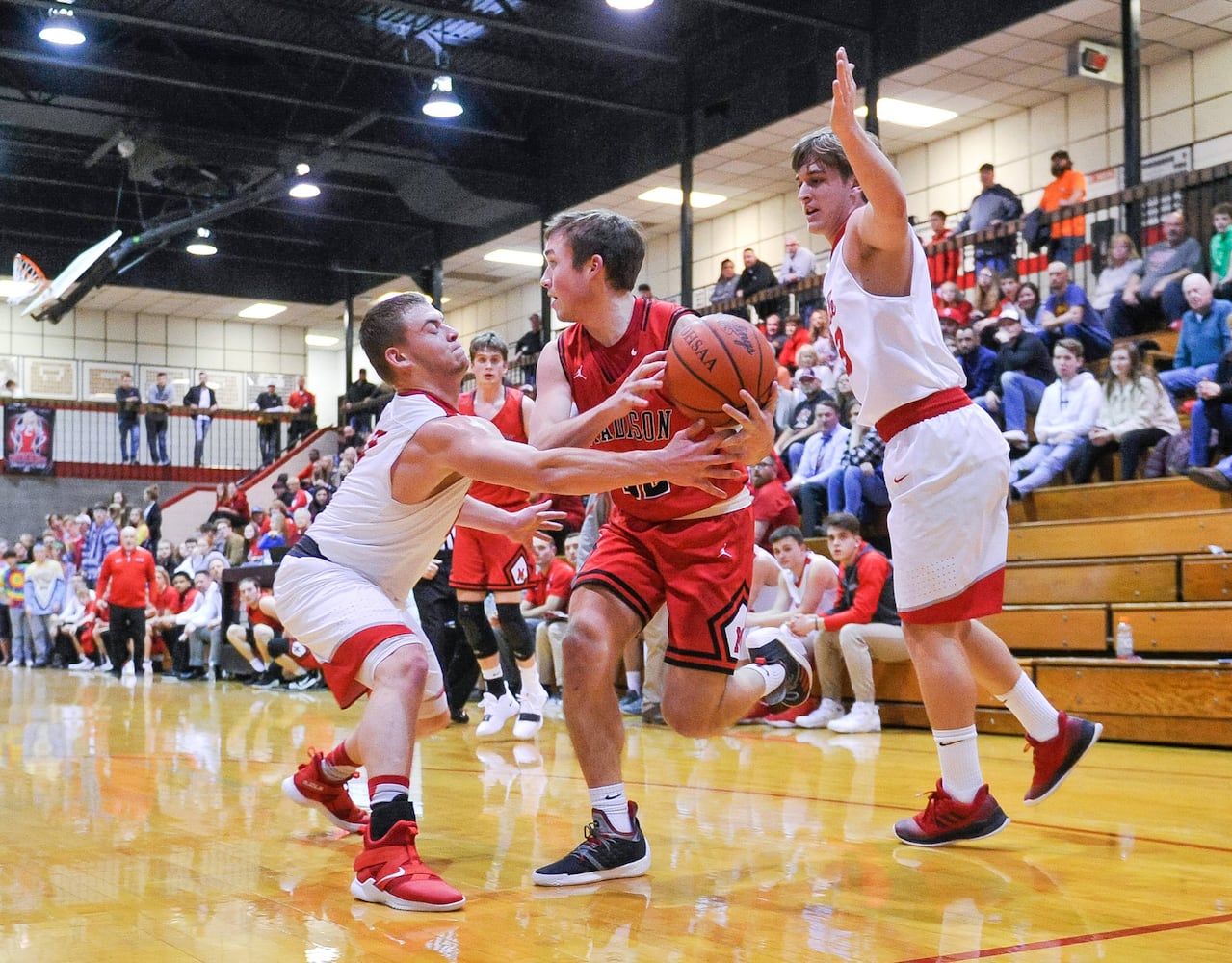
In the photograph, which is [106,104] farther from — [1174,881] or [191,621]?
[1174,881]

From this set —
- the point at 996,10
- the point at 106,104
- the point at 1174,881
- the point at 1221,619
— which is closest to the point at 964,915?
the point at 1174,881

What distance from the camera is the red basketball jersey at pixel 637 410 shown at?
354 centimetres

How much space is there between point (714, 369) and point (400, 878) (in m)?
1.39

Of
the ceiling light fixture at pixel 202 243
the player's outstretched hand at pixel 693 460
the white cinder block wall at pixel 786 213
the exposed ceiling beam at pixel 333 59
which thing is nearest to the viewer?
the player's outstretched hand at pixel 693 460

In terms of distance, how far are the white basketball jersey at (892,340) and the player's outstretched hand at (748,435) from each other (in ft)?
1.88

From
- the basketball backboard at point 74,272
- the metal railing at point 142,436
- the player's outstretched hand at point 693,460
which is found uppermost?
the basketball backboard at point 74,272

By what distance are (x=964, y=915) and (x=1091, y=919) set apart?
0.84 ft

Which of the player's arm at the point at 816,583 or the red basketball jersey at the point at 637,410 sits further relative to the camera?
the player's arm at the point at 816,583

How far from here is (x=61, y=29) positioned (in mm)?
13789

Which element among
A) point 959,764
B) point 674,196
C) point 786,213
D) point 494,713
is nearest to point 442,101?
point 674,196

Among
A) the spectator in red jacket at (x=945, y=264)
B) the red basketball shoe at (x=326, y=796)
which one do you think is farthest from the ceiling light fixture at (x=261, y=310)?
the red basketball shoe at (x=326, y=796)

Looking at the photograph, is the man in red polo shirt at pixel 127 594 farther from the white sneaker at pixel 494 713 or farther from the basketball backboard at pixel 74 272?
the white sneaker at pixel 494 713

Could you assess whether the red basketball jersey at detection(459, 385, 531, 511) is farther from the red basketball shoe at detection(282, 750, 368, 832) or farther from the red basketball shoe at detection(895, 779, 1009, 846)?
the red basketball shoe at detection(895, 779, 1009, 846)

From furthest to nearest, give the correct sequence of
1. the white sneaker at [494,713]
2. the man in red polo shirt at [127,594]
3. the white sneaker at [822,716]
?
the man in red polo shirt at [127,594]
the white sneaker at [822,716]
the white sneaker at [494,713]
